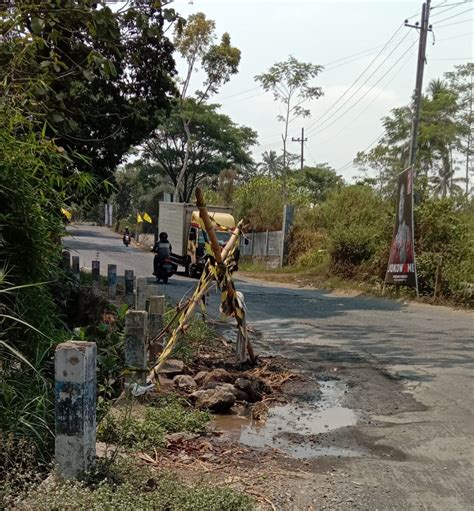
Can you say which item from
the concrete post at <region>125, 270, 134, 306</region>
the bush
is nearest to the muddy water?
the concrete post at <region>125, 270, 134, 306</region>

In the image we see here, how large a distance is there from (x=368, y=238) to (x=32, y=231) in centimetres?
1919

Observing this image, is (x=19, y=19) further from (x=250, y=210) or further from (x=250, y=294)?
(x=250, y=210)

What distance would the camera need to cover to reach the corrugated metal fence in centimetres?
3161

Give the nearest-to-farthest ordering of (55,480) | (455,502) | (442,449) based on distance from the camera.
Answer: (55,480)
(455,502)
(442,449)

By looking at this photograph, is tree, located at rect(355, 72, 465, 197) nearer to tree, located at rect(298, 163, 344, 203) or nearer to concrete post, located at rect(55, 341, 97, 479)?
tree, located at rect(298, 163, 344, 203)

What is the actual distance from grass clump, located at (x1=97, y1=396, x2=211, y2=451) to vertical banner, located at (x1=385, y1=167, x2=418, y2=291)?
44.6ft

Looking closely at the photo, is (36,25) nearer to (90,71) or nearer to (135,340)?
(90,71)

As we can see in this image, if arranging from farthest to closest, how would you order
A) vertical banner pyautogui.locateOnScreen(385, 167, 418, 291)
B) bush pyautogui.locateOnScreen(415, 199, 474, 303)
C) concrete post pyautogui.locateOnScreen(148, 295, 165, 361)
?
vertical banner pyautogui.locateOnScreen(385, 167, 418, 291) < bush pyautogui.locateOnScreen(415, 199, 474, 303) < concrete post pyautogui.locateOnScreen(148, 295, 165, 361)

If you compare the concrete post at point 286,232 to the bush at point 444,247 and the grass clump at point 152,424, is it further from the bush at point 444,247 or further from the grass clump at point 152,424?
the grass clump at point 152,424

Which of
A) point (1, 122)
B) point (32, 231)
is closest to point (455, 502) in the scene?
point (32, 231)

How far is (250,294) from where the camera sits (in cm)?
1762

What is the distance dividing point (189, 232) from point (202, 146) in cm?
1900

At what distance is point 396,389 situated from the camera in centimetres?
676

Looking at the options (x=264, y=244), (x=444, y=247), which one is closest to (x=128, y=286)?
(x=444, y=247)
